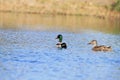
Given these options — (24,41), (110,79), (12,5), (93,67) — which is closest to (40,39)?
(24,41)

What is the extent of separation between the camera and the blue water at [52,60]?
70.0ft

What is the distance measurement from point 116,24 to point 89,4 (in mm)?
7286

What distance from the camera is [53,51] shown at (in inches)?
1088

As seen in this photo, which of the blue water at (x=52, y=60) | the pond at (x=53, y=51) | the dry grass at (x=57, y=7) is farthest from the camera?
the dry grass at (x=57, y=7)

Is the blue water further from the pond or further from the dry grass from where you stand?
the dry grass

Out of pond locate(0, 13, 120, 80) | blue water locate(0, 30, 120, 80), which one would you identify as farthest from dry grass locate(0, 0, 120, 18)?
blue water locate(0, 30, 120, 80)

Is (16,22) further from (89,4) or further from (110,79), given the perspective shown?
(110,79)

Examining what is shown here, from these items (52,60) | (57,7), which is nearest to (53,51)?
(52,60)

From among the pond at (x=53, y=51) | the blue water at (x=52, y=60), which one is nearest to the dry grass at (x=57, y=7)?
the pond at (x=53, y=51)

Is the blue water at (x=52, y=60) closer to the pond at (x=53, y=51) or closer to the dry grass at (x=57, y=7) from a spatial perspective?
the pond at (x=53, y=51)

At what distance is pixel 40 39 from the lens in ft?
109

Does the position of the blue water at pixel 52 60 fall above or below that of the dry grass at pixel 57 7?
above

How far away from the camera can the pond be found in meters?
21.7

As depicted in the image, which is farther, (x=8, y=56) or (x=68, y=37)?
(x=68, y=37)
